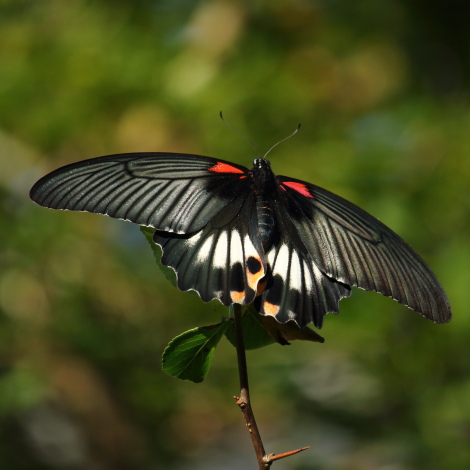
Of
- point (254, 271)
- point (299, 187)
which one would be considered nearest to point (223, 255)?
point (254, 271)

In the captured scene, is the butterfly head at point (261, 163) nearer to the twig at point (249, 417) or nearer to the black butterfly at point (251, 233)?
the black butterfly at point (251, 233)

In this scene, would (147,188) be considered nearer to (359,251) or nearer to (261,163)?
(261,163)

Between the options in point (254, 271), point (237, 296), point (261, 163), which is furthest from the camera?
point (261, 163)

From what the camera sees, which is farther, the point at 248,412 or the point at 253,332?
the point at 253,332

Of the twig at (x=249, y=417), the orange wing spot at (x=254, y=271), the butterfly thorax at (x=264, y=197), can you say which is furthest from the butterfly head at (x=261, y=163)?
the twig at (x=249, y=417)

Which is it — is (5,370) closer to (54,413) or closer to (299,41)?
(54,413)

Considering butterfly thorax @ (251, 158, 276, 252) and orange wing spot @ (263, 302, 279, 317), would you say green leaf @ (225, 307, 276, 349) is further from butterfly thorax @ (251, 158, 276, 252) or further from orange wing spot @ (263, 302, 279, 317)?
butterfly thorax @ (251, 158, 276, 252)

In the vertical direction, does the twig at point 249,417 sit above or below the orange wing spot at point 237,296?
below
